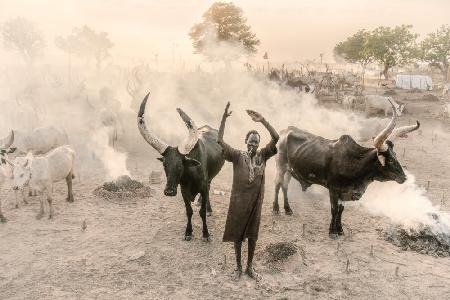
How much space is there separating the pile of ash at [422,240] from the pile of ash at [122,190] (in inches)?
256

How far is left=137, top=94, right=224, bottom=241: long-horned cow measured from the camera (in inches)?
288

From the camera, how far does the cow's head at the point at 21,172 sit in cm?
944

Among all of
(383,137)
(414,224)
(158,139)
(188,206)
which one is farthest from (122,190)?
(414,224)

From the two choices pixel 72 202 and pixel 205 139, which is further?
pixel 72 202

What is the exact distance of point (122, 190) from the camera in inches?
443

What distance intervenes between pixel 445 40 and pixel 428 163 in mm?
42985

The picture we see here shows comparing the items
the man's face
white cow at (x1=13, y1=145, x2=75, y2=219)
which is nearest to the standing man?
the man's face

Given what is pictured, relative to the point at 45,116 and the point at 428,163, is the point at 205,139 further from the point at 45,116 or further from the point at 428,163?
the point at 45,116

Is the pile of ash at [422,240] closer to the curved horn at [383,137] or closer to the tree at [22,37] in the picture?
the curved horn at [383,137]

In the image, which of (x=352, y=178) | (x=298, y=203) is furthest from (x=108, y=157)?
(x=352, y=178)

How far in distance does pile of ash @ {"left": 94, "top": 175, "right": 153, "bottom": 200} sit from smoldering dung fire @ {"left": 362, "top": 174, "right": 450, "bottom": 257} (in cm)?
622

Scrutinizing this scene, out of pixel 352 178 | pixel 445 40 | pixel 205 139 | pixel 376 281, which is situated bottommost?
pixel 376 281

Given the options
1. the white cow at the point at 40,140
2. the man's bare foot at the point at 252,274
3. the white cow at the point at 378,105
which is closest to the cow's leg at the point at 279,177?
the man's bare foot at the point at 252,274

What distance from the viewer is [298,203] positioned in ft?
35.9
